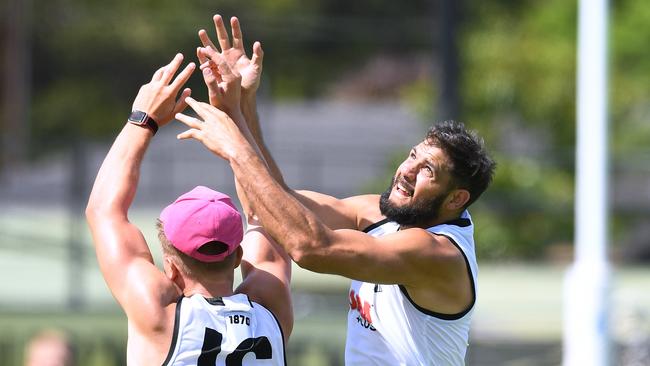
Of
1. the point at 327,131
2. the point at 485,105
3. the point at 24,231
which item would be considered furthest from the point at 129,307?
the point at 327,131

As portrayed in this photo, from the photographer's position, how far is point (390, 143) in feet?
108

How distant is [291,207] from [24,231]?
17511 millimetres

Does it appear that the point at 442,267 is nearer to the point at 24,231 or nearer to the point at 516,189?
the point at 24,231

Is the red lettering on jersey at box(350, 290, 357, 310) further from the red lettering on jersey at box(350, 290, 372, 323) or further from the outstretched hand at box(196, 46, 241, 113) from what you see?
the outstretched hand at box(196, 46, 241, 113)

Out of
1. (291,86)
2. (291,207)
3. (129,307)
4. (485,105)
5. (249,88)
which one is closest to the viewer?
(129,307)

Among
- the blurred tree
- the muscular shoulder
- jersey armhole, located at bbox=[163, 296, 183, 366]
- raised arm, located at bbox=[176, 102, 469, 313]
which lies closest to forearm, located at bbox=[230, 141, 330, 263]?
raised arm, located at bbox=[176, 102, 469, 313]

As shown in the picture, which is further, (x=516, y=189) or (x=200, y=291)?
(x=516, y=189)

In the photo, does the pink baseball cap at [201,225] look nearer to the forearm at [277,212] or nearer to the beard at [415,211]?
the forearm at [277,212]

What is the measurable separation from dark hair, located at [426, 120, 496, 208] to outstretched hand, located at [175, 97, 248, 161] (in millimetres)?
863

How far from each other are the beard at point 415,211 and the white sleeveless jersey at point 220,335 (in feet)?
2.87

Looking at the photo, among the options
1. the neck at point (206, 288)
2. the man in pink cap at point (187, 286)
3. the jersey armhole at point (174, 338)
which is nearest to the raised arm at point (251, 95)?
the man in pink cap at point (187, 286)

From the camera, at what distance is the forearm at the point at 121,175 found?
4176 mm

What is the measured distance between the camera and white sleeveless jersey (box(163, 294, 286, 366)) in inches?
153

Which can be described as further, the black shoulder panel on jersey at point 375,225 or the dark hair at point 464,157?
the black shoulder panel on jersey at point 375,225
